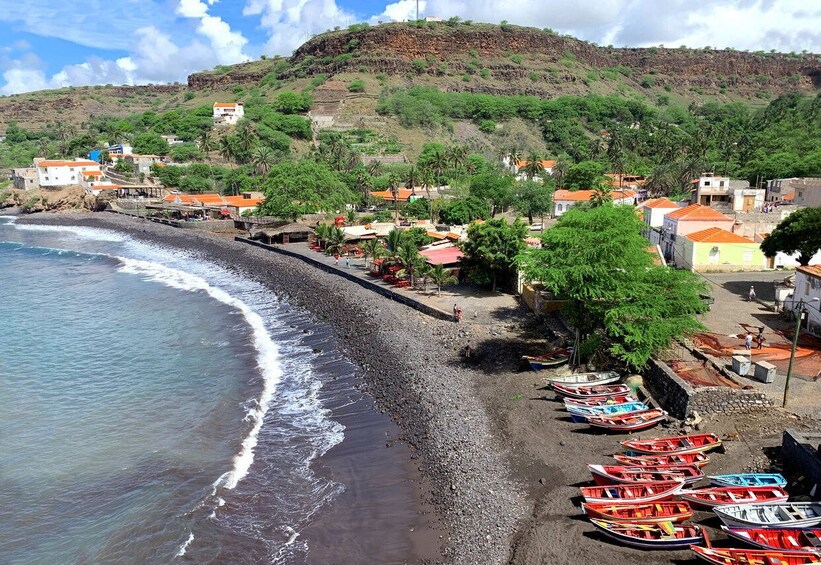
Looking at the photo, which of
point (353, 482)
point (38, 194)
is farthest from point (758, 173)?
point (38, 194)

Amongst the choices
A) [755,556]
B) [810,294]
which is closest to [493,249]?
[810,294]

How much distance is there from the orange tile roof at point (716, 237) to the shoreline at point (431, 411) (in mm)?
21032

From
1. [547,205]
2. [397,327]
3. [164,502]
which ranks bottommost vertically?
Answer: [164,502]

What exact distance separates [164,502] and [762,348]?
78.6 ft

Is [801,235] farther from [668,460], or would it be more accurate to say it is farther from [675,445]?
[668,460]

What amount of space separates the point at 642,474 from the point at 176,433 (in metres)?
17.1

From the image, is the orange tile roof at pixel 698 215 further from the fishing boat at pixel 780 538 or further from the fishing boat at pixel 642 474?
the fishing boat at pixel 780 538

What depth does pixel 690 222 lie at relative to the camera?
43500 millimetres

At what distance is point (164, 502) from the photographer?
61.5 feet

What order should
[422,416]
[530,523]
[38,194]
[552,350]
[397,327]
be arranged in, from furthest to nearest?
[38,194], [397,327], [552,350], [422,416], [530,523]

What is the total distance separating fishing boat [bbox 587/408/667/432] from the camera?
65.9 feet

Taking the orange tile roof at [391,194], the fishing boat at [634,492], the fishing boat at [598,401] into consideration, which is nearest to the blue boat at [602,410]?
the fishing boat at [598,401]

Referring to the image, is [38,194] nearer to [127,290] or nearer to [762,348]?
[127,290]

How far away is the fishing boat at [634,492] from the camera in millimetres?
15938
